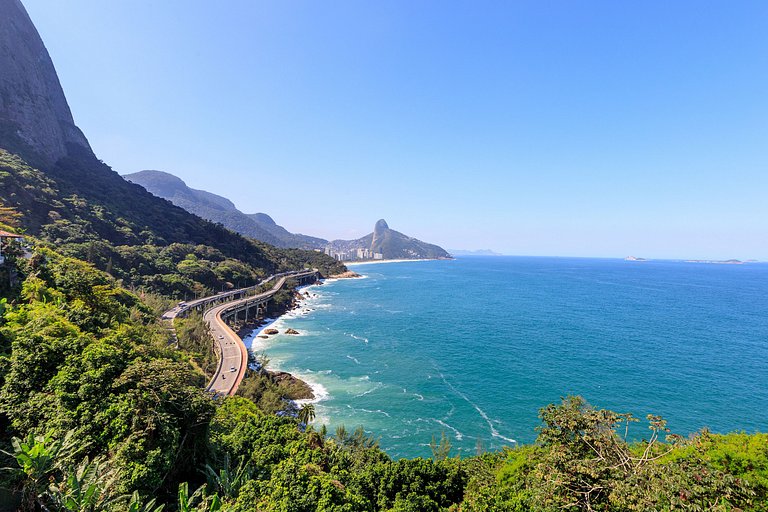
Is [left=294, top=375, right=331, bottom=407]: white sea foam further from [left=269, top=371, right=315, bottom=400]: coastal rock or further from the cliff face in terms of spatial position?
the cliff face

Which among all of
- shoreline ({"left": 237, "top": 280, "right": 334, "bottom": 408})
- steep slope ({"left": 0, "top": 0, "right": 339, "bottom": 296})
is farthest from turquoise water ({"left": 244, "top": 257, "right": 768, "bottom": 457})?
steep slope ({"left": 0, "top": 0, "right": 339, "bottom": 296})

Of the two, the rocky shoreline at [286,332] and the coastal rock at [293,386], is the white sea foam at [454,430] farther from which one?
the coastal rock at [293,386]

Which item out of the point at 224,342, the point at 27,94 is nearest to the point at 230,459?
the point at 224,342

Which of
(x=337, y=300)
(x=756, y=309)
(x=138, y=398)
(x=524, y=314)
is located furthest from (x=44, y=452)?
(x=756, y=309)

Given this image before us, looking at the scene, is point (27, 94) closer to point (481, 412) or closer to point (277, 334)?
point (277, 334)

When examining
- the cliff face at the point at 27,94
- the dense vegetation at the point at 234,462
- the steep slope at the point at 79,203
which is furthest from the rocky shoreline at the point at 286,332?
the cliff face at the point at 27,94

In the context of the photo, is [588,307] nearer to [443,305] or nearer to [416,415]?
[443,305]
